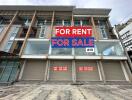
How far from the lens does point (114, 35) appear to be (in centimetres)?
2469

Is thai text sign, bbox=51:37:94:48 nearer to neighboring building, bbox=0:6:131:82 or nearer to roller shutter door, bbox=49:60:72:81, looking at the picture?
neighboring building, bbox=0:6:131:82

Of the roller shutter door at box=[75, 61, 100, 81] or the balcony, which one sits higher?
the balcony

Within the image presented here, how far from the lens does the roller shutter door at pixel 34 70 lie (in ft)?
63.9

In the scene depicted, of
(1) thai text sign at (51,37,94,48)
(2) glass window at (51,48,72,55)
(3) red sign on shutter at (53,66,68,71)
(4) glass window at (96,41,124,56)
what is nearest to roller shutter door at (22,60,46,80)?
(3) red sign on shutter at (53,66,68,71)

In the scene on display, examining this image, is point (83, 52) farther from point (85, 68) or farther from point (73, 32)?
point (73, 32)

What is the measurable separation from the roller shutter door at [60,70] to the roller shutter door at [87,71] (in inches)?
53.6

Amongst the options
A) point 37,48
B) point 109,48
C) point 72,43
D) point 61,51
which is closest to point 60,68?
point 61,51

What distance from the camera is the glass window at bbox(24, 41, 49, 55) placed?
2097 cm

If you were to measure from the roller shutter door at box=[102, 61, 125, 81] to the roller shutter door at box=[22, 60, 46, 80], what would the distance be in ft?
33.8

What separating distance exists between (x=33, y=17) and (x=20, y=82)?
15.3 meters

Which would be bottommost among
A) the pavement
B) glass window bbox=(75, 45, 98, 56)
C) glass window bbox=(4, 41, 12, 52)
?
the pavement

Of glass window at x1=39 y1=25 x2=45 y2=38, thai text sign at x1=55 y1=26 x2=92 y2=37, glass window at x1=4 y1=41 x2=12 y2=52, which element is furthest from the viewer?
glass window at x1=39 y1=25 x2=45 y2=38

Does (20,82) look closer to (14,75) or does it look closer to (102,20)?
(14,75)

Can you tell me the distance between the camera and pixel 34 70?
20.0m
